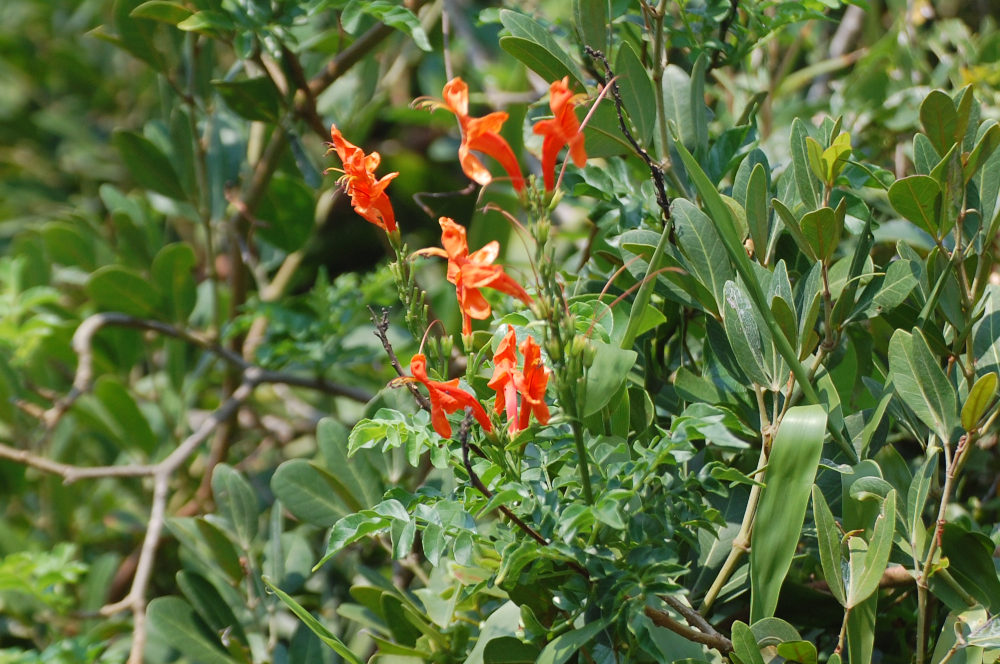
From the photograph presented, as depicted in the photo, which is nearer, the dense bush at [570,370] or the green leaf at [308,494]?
the dense bush at [570,370]

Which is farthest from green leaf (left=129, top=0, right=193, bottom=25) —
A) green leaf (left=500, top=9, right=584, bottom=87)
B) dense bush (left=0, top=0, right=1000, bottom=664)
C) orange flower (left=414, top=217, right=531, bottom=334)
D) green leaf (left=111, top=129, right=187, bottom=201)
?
orange flower (left=414, top=217, right=531, bottom=334)

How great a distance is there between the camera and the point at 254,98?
960 mm

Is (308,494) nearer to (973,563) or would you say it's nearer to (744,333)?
(744,333)

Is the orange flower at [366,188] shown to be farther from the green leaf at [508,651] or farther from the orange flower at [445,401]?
the green leaf at [508,651]

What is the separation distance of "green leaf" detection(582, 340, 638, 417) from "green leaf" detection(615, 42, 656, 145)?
24cm

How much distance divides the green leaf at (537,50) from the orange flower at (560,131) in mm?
121

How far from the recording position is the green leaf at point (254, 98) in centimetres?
94

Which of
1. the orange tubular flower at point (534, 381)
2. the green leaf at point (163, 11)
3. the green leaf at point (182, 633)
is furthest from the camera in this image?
the green leaf at point (163, 11)

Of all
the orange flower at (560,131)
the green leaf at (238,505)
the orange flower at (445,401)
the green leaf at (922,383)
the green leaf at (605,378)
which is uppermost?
the orange flower at (560,131)

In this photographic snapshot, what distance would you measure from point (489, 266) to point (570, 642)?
21 centimetres

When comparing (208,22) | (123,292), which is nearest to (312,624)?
(208,22)

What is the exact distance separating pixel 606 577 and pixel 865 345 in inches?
12.1

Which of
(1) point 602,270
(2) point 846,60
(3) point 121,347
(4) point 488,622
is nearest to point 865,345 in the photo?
(1) point 602,270

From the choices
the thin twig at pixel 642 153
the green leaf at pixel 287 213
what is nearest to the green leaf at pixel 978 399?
the thin twig at pixel 642 153
